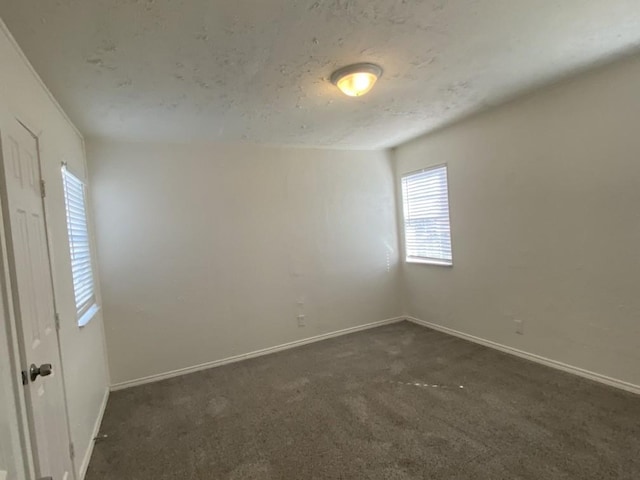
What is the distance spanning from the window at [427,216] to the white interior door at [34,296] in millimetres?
3714

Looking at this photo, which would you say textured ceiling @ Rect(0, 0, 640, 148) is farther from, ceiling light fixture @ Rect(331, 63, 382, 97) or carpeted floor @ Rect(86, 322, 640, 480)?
carpeted floor @ Rect(86, 322, 640, 480)

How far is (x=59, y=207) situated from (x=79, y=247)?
62 cm

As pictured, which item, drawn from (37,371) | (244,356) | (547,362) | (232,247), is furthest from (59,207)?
(547,362)

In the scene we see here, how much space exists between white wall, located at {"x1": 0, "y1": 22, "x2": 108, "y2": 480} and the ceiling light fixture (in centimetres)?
172

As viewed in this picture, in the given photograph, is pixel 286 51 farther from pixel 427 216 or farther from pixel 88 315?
pixel 427 216

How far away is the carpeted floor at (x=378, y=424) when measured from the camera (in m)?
2.04

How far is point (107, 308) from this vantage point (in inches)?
134

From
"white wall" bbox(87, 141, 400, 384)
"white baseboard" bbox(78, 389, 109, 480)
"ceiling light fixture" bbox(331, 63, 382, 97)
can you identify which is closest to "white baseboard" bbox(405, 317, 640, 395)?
"white wall" bbox(87, 141, 400, 384)

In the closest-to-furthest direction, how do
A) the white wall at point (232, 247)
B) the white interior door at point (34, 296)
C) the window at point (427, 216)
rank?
the white interior door at point (34, 296)
the white wall at point (232, 247)
the window at point (427, 216)

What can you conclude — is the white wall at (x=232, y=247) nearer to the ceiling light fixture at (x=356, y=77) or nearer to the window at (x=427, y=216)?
the window at (x=427, y=216)

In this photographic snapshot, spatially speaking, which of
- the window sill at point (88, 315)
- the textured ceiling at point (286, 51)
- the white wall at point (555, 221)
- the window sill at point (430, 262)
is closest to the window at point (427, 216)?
the window sill at point (430, 262)

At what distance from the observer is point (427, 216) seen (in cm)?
445

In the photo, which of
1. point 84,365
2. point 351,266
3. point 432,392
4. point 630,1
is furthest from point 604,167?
point 84,365

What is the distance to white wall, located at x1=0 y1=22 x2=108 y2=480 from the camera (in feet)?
5.52
